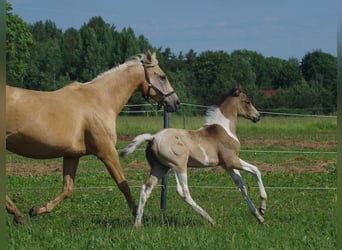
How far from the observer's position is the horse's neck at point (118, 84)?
6.90 meters

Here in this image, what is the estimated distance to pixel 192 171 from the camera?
13539 millimetres

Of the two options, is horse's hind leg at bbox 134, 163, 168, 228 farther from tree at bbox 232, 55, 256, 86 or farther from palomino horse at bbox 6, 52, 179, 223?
tree at bbox 232, 55, 256, 86

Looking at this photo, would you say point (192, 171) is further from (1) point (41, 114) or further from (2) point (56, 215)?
(1) point (41, 114)

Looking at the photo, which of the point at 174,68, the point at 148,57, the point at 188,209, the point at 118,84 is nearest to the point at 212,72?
the point at 174,68

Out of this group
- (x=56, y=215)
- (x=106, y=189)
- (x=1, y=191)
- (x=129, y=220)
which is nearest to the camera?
(x=1, y=191)

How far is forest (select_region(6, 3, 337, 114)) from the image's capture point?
121 ft

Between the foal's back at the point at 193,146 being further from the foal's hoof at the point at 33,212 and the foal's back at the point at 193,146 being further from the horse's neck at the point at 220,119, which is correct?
the foal's hoof at the point at 33,212

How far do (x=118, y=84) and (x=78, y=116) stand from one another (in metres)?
0.79

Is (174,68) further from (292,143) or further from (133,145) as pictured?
(133,145)

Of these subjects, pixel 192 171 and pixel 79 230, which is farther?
pixel 192 171

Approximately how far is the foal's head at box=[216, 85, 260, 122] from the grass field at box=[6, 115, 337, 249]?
120cm

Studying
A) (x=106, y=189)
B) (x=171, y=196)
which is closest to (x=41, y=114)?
(x=171, y=196)

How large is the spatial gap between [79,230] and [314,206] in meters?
4.19

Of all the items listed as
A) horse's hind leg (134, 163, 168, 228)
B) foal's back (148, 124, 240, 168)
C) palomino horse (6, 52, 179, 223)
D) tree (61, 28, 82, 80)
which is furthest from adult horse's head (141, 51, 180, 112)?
tree (61, 28, 82, 80)
